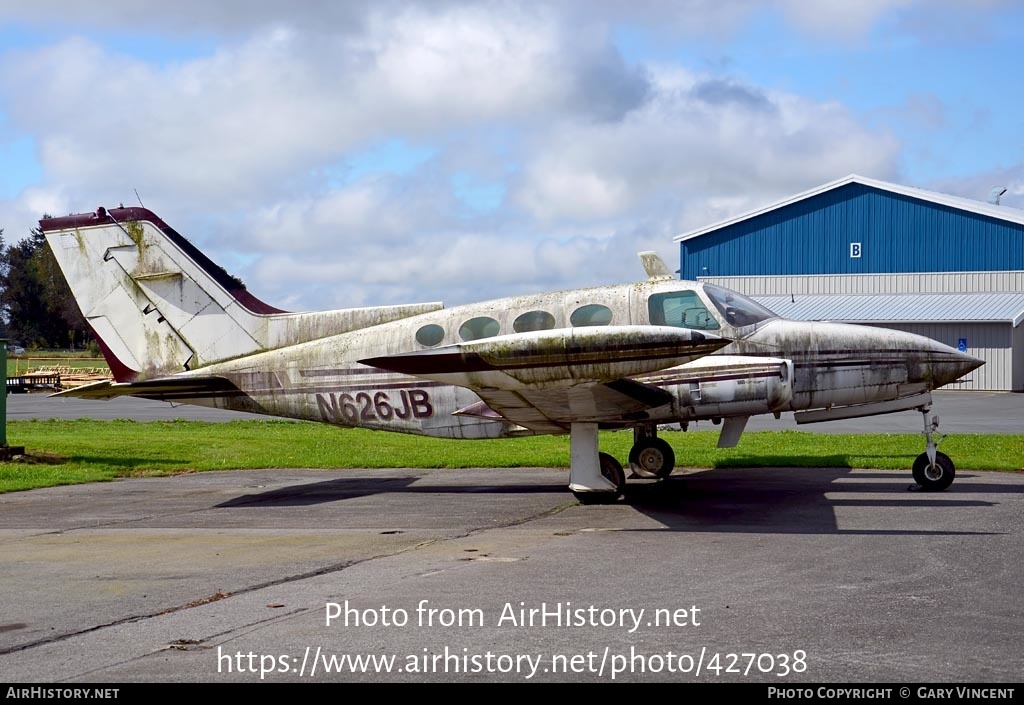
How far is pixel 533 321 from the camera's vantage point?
14.3 m

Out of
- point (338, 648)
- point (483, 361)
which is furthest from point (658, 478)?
point (338, 648)

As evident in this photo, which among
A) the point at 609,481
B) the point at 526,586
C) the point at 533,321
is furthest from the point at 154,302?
the point at 526,586

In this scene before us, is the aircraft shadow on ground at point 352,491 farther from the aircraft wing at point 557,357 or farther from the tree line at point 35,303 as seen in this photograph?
the tree line at point 35,303

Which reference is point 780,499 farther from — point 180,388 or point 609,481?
point 180,388

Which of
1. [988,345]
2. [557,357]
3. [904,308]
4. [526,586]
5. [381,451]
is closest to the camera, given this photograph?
[526,586]

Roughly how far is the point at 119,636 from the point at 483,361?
15.7 ft

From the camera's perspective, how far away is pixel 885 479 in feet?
51.8

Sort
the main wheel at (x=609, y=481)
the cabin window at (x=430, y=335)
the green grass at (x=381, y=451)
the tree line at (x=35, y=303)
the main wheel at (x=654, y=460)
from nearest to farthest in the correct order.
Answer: the main wheel at (x=609, y=481)
the cabin window at (x=430, y=335)
the main wheel at (x=654, y=460)
the green grass at (x=381, y=451)
the tree line at (x=35, y=303)

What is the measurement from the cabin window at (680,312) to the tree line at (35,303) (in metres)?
97.5

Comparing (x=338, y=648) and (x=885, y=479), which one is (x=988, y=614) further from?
(x=885, y=479)

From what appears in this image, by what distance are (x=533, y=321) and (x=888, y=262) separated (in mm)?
40183

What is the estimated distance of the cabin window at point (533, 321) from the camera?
46.6 feet

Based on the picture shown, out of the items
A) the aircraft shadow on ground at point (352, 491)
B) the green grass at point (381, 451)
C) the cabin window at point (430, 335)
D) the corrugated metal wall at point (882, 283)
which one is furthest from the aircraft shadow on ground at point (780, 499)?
the corrugated metal wall at point (882, 283)

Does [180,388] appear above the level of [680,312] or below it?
Result: below
